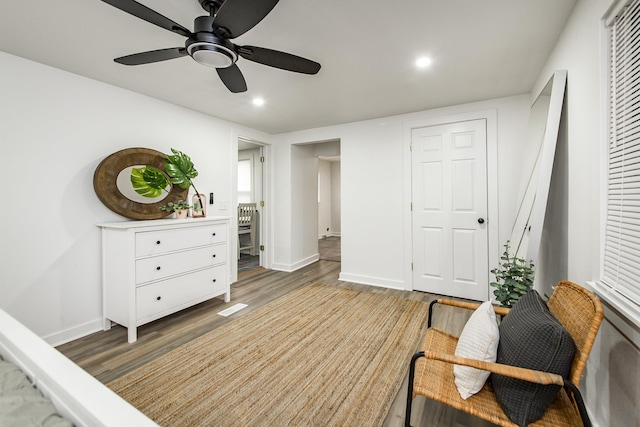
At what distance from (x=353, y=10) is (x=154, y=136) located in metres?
2.43

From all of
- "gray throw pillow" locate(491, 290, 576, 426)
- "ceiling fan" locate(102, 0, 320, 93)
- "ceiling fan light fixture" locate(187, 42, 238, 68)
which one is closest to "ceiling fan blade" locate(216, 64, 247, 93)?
"ceiling fan" locate(102, 0, 320, 93)

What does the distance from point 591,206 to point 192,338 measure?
113 inches

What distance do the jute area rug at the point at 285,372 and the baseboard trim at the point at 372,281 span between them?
753 mm

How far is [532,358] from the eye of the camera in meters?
1.01

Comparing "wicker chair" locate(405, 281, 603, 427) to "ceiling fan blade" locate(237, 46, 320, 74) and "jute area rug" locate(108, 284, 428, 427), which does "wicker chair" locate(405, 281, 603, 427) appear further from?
"ceiling fan blade" locate(237, 46, 320, 74)

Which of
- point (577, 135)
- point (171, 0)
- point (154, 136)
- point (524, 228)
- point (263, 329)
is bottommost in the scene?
point (263, 329)

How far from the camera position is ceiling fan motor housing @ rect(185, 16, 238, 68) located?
55.0 inches

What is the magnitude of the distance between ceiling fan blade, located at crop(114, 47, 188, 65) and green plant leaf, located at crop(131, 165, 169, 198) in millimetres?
1166

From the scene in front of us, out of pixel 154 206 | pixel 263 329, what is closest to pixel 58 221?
pixel 154 206

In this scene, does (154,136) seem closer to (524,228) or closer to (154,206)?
(154,206)

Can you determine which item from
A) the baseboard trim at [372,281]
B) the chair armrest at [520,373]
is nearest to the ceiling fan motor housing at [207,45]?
the chair armrest at [520,373]

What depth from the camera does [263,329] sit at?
2.43 metres

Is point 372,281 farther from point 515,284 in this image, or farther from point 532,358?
point 532,358

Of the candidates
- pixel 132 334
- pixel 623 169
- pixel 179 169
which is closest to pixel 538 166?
pixel 623 169
